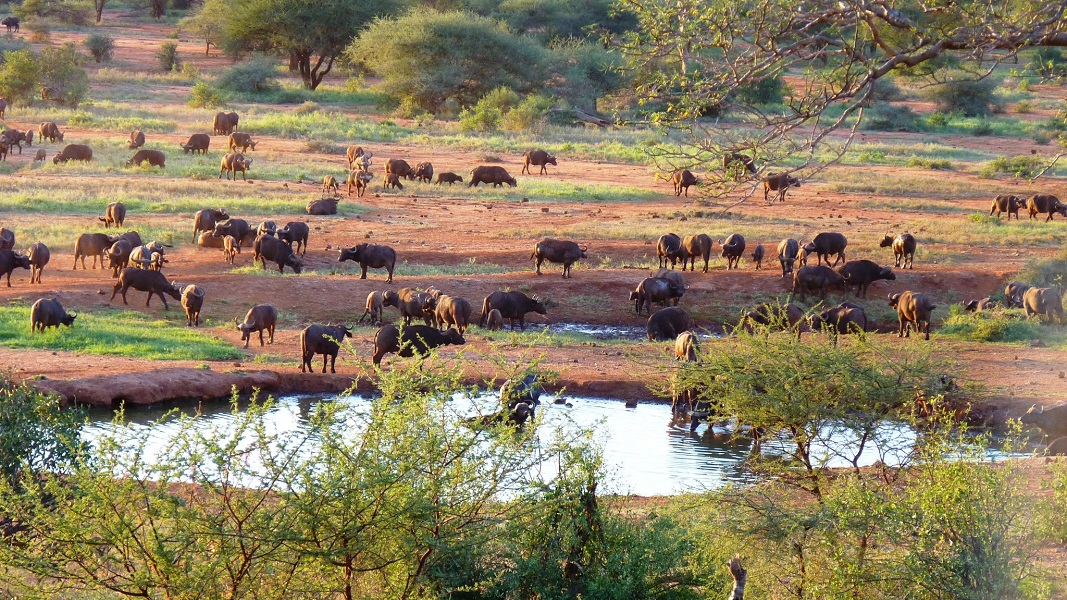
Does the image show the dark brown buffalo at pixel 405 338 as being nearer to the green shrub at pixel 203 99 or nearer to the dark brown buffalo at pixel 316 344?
the dark brown buffalo at pixel 316 344

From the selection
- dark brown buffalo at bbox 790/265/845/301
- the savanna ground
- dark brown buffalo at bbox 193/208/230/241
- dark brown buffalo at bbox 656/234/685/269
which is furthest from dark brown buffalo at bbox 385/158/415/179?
dark brown buffalo at bbox 790/265/845/301

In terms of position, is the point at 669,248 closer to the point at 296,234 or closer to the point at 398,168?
the point at 296,234

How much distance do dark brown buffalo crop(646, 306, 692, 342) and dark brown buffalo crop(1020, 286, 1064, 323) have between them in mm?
6012

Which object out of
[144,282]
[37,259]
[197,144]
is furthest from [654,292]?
[197,144]

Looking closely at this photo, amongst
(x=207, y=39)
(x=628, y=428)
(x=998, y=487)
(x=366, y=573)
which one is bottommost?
(x=628, y=428)

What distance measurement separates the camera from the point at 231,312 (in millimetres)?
19656

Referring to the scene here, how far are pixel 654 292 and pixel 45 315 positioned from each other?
9873 millimetres

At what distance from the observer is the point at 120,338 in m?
17.3

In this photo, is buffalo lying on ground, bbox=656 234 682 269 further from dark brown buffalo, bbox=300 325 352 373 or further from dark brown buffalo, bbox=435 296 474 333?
dark brown buffalo, bbox=300 325 352 373

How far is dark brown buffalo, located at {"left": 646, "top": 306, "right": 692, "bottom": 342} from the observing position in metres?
18.7

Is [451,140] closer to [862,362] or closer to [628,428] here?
[628,428]

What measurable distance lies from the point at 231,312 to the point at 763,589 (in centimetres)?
1395

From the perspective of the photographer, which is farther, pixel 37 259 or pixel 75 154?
pixel 75 154

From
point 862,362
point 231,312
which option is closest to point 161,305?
point 231,312
